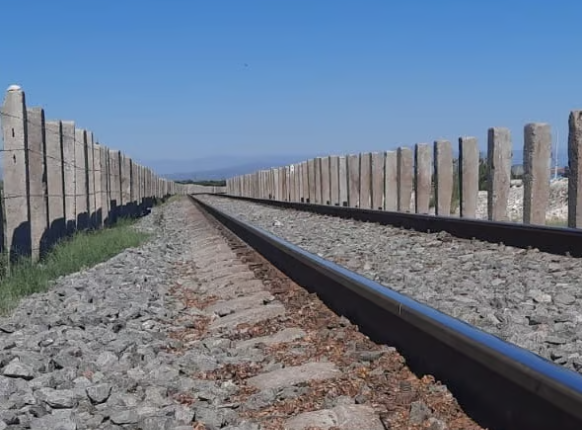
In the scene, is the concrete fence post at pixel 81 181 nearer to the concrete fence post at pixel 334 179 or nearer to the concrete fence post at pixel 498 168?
the concrete fence post at pixel 498 168

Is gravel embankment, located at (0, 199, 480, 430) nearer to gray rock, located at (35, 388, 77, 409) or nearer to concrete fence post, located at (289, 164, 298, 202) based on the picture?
Answer: gray rock, located at (35, 388, 77, 409)

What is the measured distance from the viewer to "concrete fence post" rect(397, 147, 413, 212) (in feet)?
57.2

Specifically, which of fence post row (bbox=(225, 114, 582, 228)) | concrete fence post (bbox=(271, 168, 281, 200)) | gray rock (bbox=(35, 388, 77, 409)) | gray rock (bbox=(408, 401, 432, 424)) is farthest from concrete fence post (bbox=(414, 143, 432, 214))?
concrete fence post (bbox=(271, 168, 281, 200))

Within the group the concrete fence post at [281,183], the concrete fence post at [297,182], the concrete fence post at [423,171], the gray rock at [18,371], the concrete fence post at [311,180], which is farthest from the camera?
the concrete fence post at [281,183]

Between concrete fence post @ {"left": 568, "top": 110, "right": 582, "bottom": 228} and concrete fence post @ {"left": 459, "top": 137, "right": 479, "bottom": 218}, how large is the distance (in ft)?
11.6

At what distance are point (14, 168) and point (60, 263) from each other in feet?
3.98

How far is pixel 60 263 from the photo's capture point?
9.77 meters

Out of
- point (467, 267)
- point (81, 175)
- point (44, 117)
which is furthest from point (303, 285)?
point (81, 175)

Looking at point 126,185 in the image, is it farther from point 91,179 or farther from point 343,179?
point 91,179

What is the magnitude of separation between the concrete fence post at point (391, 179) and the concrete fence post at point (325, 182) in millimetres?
7656

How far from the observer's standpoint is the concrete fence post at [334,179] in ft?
82.1

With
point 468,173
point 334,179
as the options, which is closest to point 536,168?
point 468,173

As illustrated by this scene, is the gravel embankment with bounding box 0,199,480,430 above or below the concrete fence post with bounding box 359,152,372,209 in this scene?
below

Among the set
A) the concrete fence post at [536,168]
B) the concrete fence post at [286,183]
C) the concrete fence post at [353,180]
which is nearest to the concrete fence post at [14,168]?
the concrete fence post at [536,168]
